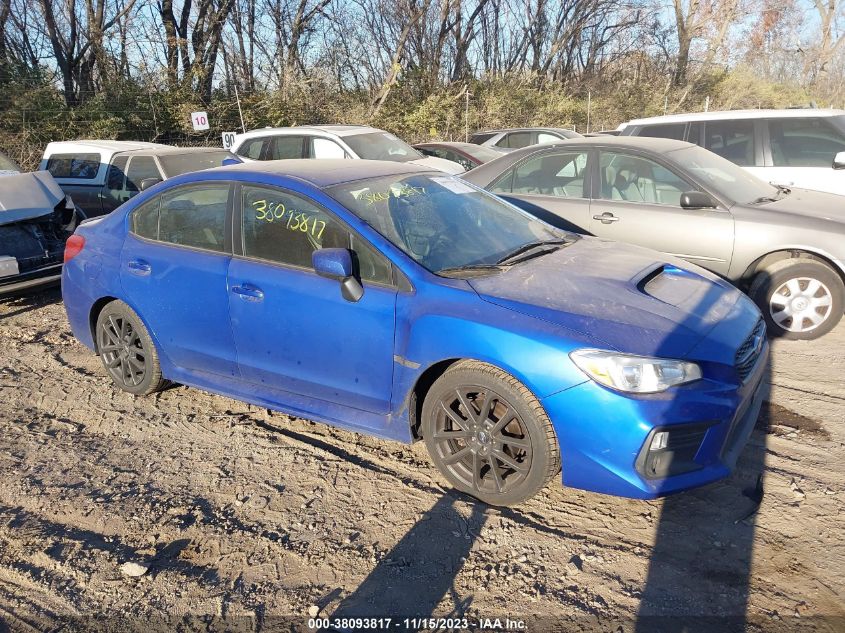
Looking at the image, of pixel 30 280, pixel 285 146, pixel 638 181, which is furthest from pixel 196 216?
pixel 285 146

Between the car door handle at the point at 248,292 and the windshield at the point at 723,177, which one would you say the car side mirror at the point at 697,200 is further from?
the car door handle at the point at 248,292

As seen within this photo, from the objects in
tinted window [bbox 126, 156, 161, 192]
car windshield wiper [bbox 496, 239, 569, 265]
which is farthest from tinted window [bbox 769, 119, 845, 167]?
tinted window [bbox 126, 156, 161, 192]

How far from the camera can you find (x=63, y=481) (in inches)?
141

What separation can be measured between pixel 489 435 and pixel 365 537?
74 centimetres

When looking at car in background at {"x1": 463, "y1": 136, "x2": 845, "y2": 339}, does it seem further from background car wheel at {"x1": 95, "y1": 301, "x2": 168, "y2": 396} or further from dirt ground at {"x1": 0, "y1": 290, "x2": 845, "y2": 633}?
background car wheel at {"x1": 95, "y1": 301, "x2": 168, "y2": 396}

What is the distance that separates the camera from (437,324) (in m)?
3.16

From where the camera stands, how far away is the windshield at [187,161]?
8.73m

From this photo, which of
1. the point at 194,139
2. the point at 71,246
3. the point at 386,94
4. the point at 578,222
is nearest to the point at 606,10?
the point at 386,94

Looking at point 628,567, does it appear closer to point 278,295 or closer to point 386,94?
point 278,295

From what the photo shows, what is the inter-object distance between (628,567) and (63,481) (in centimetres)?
295

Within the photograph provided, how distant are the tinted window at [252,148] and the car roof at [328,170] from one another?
7.14 metres

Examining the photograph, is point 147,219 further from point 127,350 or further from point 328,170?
point 328,170

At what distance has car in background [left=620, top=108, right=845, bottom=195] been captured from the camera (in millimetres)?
7371

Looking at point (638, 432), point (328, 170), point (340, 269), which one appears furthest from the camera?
point (328, 170)
